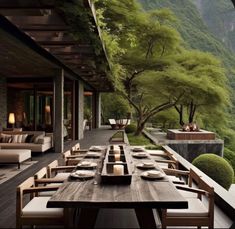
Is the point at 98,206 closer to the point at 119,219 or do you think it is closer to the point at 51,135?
the point at 119,219

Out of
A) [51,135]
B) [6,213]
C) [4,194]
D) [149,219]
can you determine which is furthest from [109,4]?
[149,219]

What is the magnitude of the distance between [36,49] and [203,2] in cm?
5325

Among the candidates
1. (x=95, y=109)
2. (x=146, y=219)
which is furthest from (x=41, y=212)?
(x=95, y=109)

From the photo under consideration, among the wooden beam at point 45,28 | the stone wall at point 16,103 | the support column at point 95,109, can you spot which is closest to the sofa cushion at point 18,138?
the wooden beam at point 45,28

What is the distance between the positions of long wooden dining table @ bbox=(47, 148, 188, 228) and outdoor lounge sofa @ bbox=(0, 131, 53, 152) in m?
6.78

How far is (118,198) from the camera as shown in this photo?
10.3 feet

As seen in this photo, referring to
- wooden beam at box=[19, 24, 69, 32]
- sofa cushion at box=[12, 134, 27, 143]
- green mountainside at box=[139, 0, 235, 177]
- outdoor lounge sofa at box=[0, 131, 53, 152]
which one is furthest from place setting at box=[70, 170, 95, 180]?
green mountainside at box=[139, 0, 235, 177]

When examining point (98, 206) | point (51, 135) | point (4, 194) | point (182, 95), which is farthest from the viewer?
point (182, 95)

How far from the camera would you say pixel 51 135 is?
11539 mm

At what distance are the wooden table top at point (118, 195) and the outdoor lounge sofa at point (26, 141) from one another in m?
6.84

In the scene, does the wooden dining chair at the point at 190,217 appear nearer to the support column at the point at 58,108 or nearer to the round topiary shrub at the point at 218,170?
the round topiary shrub at the point at 218,170

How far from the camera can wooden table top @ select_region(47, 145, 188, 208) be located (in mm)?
3031

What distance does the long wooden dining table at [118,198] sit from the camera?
303cm

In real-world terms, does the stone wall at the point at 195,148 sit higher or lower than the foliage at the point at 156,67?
lower
